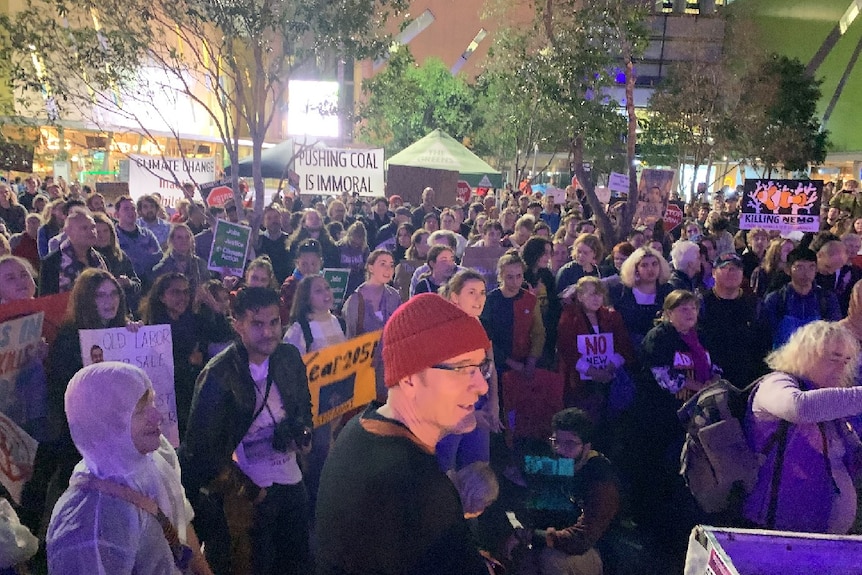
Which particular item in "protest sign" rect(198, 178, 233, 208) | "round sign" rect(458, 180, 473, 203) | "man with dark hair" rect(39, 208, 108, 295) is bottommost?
"man with dark hair" rect(39, 208, 108, 295)

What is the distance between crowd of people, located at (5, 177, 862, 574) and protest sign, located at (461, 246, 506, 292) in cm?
11

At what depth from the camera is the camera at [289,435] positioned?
141 inches

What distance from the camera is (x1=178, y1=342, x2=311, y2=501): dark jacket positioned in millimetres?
3400

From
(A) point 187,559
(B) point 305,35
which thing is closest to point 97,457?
(A) point 187,559

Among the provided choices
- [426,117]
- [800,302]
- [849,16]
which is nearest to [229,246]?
[800,302]

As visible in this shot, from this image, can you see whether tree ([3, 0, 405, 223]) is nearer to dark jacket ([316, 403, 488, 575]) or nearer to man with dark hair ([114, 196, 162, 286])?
man with dark hair ([114, 196, 162, 286])

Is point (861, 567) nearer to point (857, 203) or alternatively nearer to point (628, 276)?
point (628, 276)

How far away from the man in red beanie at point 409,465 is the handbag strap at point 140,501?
2.51 ft

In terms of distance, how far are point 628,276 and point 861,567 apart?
447 centimetres

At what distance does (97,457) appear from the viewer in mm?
2307

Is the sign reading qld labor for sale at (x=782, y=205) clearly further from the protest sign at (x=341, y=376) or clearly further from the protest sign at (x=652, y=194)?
the protest sign at (x=341, y=376)

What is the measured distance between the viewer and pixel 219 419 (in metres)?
3.41

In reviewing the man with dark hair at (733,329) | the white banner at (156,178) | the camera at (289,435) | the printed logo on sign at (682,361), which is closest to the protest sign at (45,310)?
the camera at (289,435)

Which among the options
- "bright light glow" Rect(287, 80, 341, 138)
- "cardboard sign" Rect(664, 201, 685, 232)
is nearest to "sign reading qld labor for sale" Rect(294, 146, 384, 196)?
"bright light glow" Rect(287, 80, 341, 138)
